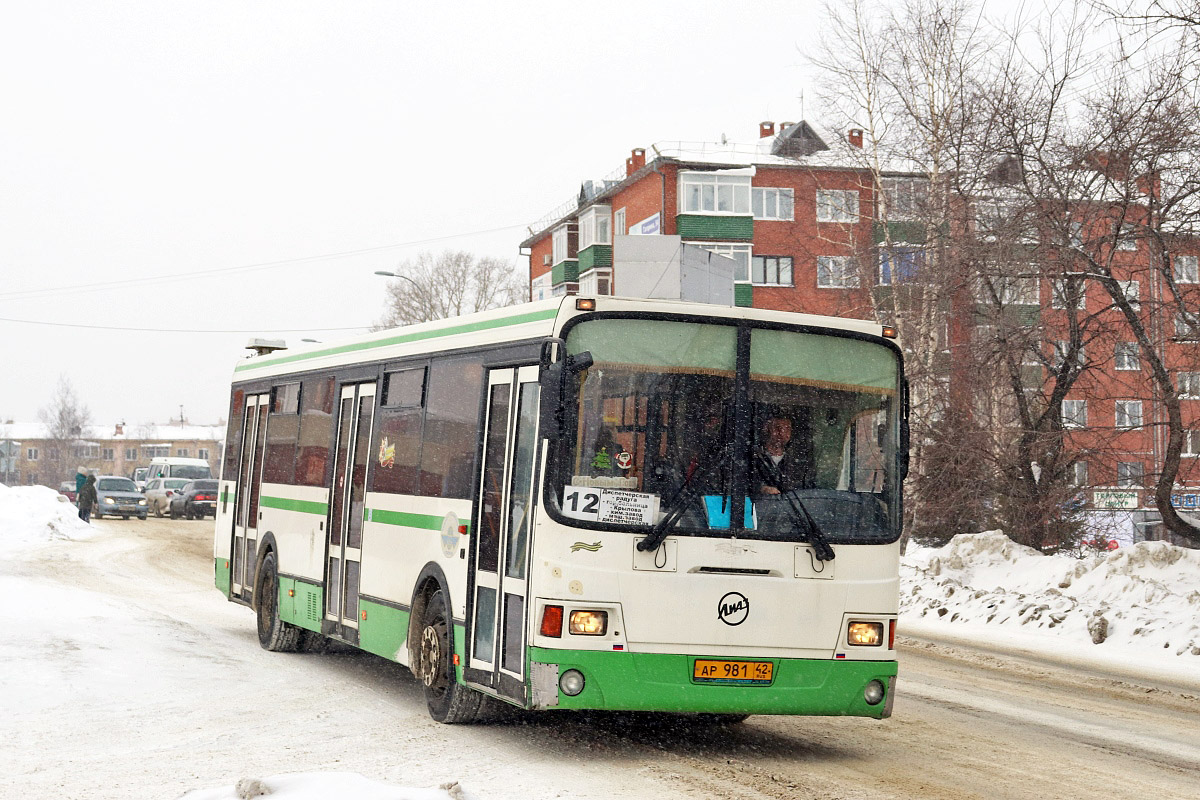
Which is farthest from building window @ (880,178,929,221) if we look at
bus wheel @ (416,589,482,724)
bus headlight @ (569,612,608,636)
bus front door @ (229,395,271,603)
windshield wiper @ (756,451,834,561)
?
bus headlight @ (569,612,608,636)

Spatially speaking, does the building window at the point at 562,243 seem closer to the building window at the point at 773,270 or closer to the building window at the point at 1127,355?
the building window at the point at 773,270

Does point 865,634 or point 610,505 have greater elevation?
point 610,505

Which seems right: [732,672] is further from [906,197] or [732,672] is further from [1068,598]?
[906,197]

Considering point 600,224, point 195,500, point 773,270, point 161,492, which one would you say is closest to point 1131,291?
point 195,500

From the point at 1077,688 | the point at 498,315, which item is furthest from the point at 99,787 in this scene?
the point at 1077,688

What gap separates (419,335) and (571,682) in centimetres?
396

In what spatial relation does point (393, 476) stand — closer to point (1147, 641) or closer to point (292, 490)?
point (292, 490)

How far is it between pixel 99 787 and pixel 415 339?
15.7 ft

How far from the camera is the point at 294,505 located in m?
14.2

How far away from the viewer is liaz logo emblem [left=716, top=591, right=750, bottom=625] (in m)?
8.84

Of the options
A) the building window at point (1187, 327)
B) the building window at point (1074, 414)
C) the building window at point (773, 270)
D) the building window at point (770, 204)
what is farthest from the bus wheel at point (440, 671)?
the building window at point (770, 204)

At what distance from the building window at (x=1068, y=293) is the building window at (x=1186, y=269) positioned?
158 centimetres

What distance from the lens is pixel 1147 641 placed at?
51.5 feet

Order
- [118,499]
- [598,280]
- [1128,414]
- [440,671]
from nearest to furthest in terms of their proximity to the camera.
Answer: [440,671]
[1128,414]
[118,499]
[598,280]
